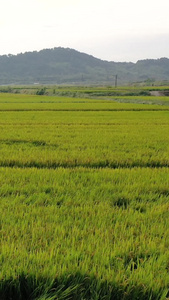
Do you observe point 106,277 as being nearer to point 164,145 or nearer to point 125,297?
point 125,297

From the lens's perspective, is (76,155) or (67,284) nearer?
(67,284)

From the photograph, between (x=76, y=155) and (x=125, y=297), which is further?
(x=76, y=155)

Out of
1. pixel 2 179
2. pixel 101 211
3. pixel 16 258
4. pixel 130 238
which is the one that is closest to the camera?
pixel 16 258

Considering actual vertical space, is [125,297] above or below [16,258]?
below

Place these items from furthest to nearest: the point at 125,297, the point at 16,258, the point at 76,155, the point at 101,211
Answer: the point at 76,155 → the point at 101,211 → the point at 16,258 → the point at 125,297

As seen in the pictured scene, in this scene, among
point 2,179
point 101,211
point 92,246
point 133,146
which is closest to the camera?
point 92,246

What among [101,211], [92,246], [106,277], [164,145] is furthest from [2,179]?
[164,145]

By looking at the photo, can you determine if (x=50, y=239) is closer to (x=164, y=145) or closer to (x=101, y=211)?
(x=101, y=211)

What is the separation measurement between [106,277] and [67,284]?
293 mm

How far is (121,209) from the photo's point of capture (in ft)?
11.0

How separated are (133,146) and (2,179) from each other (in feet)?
14.3

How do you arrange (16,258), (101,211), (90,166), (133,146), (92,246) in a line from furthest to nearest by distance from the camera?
(133,146), (90,166), (101,211), (92,246), (16,258)

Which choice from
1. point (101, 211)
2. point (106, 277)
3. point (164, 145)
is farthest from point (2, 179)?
point (164, 145)

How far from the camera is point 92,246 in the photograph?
2406mm
